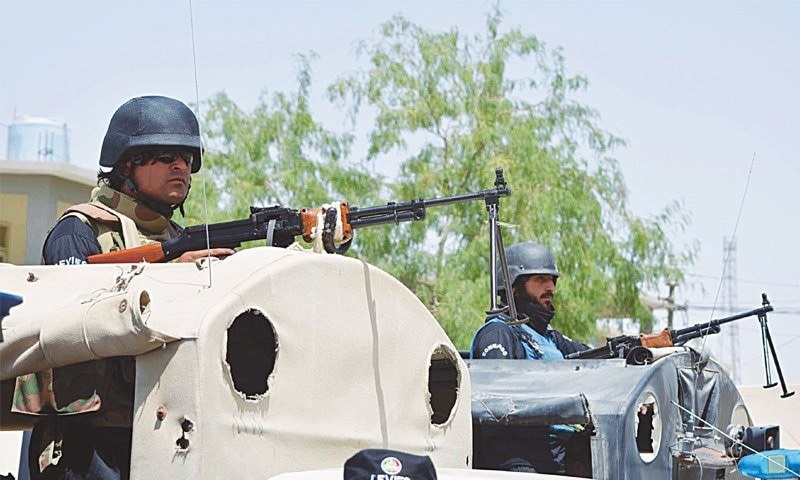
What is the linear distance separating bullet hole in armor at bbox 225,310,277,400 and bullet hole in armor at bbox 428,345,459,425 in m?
1.03

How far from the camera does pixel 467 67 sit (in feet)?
65.6

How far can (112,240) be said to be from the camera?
4.98 metres

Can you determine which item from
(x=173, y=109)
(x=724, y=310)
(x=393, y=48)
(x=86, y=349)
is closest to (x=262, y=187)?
(x=393, y=48)

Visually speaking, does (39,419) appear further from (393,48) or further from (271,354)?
(393,48)

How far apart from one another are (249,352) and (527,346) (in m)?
3.34

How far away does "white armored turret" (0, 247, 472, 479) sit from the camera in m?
3.84

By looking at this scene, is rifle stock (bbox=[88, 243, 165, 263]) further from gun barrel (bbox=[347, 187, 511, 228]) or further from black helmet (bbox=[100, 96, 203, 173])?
gun barrel (bbox=[347, 187, 511, 228])

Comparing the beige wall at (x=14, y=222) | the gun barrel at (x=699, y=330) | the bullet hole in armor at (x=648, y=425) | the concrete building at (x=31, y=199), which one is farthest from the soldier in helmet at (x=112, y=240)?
the beige wall at (x=14, y=222)

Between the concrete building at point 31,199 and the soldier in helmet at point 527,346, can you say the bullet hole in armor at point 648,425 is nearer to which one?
the soldier in helmet at point 527,346

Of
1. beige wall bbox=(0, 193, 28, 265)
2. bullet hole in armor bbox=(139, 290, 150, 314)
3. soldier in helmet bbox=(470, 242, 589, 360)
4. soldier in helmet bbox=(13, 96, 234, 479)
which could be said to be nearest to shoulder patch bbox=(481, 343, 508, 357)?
soldier in helmet bbox=(470, 242, 589, 360)

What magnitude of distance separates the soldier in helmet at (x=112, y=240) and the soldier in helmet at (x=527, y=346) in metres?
1.71

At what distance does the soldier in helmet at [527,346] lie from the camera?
641cm

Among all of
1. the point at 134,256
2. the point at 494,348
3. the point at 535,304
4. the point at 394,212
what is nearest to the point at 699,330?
the point at 535,304

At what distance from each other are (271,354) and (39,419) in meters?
0.82
